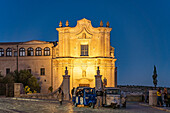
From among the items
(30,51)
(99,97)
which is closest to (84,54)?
(30,51)

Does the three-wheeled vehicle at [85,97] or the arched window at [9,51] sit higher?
the arched window at [9,51]

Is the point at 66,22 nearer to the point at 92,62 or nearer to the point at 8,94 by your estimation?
the point at 92,62

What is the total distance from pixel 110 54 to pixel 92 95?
25.3m

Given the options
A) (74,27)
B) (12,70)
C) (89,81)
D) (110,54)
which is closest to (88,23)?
(74,27)

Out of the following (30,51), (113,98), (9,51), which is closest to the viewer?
(113,98)

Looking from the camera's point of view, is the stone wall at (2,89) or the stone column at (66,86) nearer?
the stone column at (66,86)

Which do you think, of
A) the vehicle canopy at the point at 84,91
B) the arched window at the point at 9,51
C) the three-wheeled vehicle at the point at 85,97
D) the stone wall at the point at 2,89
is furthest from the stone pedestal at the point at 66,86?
the arched window at the point at 9,51

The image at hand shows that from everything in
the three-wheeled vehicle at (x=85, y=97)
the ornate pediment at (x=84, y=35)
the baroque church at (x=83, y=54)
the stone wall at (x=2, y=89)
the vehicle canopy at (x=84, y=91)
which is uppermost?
the ornate pediment at (x=84, y=35)

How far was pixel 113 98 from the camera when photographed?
26.1 metres

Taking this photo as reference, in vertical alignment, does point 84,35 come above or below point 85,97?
above

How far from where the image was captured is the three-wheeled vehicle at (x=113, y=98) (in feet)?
84.9

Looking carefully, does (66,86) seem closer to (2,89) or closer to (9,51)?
(2,89)

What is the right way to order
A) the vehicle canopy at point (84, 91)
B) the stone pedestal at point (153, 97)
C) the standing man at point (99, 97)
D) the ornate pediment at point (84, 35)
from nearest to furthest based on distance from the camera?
1. the standing man at point (99, 97)
2. the vehicle canopy at point (84, 91)
3. the stone pedestal at point (153, 97)
4. the ornate pediment at point (84, 35)

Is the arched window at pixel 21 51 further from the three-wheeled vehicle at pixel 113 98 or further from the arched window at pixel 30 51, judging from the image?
the three-wheeled vehicle at pixel 113 98
